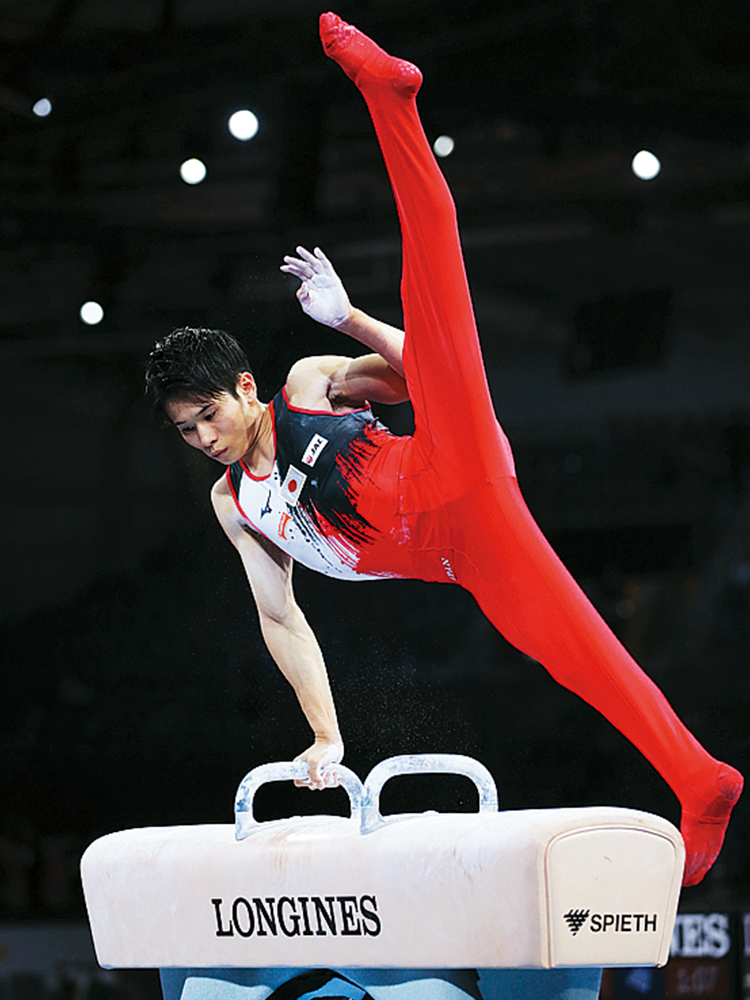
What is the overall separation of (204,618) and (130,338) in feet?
3.76

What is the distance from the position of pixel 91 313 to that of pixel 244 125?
3.09 feet

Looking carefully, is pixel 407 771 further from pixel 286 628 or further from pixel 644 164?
pixel 644 164

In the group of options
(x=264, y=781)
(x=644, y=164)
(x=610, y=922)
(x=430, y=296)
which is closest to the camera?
(x=610, y=922)

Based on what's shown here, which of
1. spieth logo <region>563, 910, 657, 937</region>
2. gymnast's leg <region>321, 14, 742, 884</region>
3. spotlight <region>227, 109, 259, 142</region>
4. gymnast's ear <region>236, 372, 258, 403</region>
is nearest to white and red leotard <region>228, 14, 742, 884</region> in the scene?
gymnast's leg <region>321, 14, 742, 884</region>

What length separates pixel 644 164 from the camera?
4.32 m

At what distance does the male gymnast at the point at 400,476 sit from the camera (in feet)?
10.6

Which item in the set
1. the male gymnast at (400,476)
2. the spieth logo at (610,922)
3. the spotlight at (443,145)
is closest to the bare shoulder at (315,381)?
the male gymnast at (400,476)

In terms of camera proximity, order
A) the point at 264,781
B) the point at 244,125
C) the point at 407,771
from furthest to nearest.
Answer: the point at 244,125, the point at 264,781, the point at 407,771

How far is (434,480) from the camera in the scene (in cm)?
345

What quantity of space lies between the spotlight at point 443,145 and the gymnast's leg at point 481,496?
108cm

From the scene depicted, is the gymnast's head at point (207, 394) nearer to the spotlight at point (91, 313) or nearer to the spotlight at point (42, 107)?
the spotlight at point (91, 313)

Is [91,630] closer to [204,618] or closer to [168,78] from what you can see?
[204,618]

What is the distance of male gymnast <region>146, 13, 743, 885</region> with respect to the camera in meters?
3.22

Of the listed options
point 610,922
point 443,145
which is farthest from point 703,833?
point 443,145
